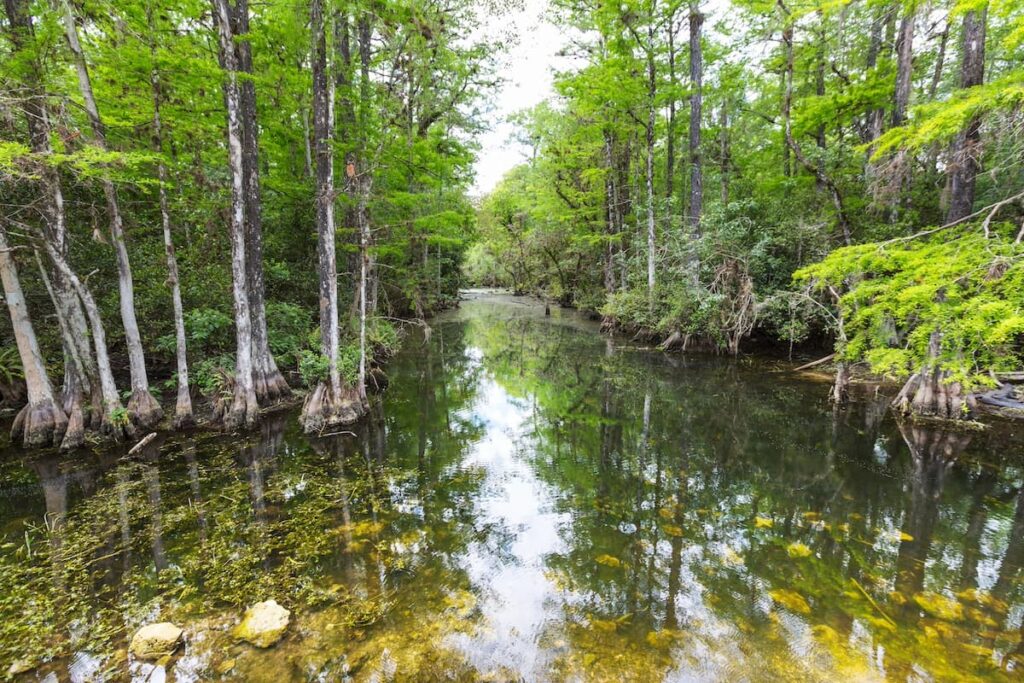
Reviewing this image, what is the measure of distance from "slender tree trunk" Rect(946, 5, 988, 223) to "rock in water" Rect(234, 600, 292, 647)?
11.9 meters

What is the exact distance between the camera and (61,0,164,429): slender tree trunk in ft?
24.8

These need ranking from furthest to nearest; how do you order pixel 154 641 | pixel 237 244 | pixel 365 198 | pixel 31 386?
pixel 365 198 < pixel 237 244 < pixel 31 386 < pixel 154 641

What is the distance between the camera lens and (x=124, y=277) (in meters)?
8.70

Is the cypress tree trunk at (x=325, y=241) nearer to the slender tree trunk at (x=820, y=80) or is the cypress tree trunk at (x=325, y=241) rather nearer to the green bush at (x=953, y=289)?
the green bush at (x=953, y=289)

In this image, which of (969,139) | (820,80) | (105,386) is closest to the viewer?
(969,139)

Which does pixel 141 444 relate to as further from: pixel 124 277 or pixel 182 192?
pixel 182 192

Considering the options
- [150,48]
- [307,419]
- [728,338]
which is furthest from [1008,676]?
[150,48]

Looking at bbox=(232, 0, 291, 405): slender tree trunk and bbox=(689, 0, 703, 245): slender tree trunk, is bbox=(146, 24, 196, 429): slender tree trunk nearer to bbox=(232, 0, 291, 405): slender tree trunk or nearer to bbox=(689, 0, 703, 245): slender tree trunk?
bbox=(232, 0, 291, 405): slender tree trunk

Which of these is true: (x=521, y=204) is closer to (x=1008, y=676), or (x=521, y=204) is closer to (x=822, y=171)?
(x=822, y=171)

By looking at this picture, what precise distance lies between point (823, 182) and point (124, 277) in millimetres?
17835

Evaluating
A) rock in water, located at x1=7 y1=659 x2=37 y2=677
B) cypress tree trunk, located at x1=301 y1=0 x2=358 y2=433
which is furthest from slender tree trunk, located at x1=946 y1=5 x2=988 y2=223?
rock in water, located at x1=7 y1=659 x2=37 y2=677

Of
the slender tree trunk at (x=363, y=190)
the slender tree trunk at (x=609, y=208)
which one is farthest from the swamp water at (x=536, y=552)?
the slender tree trunk at (x=609, y=208)

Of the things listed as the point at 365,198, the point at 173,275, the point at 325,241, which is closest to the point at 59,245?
the point at 173,275

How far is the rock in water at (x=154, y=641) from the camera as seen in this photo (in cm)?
380
